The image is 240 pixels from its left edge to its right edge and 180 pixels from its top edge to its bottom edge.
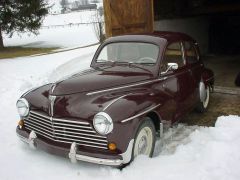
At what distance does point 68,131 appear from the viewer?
4262mm

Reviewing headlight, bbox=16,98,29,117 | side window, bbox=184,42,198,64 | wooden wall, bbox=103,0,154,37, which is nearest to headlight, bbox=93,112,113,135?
headlight, bbox=16,98,29,117

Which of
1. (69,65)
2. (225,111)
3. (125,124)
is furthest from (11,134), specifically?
(69,65)

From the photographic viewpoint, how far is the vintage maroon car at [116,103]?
4.10 metres

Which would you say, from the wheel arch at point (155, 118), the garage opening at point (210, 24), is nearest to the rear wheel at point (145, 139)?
the wheel arch at point (155, 118)

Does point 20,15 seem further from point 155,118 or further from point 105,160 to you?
point 105,160

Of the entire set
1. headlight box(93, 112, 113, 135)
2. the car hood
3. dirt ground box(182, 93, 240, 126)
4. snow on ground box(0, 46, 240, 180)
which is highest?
the car hood

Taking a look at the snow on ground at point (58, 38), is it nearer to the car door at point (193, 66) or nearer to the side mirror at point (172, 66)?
the car door at point (193, 66)

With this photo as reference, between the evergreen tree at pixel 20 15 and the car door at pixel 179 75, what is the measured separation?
15.5 metres

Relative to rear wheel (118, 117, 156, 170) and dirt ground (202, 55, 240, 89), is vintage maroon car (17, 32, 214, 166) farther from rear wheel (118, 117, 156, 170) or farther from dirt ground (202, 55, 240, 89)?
dirt ground (202, 55, 240, 89)

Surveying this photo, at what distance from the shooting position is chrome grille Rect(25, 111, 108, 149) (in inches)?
162

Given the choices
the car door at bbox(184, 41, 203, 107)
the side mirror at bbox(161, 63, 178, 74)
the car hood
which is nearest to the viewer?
the car hood

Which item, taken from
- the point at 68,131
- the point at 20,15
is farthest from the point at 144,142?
the point at 20,15

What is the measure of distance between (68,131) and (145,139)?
40.7 inches

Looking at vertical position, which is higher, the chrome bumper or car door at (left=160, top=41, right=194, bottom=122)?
car door at (left=160, top=41, right=194, bottom=122)
